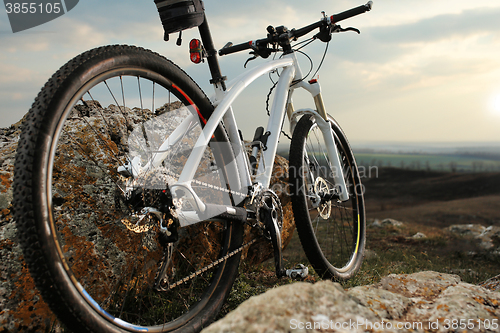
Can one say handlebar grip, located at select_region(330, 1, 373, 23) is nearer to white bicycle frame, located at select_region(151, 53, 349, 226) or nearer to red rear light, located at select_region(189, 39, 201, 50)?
white bicycle frame, located at select_region(151, 53, 349, 226)

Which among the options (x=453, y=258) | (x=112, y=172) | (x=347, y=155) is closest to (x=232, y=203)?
(x=112, y=172)

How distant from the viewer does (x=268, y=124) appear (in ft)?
9.22

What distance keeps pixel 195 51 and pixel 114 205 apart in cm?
117

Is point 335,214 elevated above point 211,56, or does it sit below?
below

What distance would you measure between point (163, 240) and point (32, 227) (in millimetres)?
639

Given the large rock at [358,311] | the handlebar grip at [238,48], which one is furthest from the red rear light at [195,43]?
the large rock at [358,311]

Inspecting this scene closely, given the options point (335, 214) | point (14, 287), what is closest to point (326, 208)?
point (335, 214)

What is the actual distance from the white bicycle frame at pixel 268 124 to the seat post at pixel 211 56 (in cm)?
6

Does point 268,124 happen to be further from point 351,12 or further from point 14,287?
point 14,287

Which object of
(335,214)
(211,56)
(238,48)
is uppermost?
(238,48)

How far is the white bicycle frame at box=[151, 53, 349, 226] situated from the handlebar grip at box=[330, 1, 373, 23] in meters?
0.49

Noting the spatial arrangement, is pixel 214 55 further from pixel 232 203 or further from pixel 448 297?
pixel 448 297

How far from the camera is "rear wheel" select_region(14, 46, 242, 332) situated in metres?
1.23

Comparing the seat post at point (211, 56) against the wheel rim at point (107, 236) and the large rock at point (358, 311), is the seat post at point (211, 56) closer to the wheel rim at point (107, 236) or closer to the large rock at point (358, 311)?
the wheel rim at point (107, 236)
